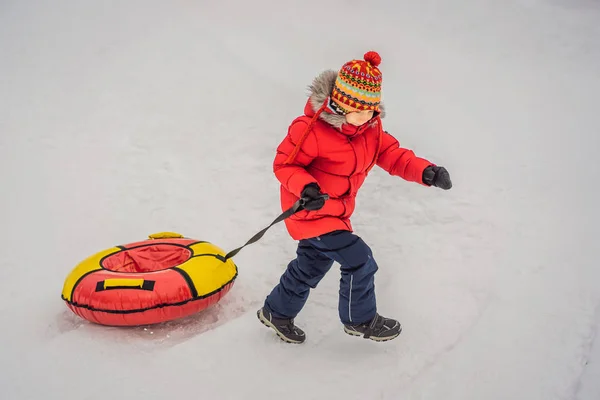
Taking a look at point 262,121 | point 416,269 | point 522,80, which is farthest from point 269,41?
point 416,269

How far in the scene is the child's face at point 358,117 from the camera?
242 centimetres

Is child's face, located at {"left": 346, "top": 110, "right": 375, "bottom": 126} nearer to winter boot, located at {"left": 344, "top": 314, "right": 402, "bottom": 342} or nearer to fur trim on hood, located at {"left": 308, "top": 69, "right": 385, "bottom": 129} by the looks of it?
fur trim on hood, located at {"left": 308, "top": 69, "right": 385, "bottom": 129}

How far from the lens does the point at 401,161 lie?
2.66 m

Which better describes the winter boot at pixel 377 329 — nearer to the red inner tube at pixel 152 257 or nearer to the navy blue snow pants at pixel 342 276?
the navy blue snow pants at pixel 342 276

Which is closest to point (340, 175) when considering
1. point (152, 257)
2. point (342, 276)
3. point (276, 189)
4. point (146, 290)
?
point (342, 276)

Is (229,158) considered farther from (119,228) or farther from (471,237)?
(471,237)

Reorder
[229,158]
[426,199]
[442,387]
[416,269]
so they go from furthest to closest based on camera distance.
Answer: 1. [229,158]
2. [426,199]
3. [416,269]
4. [442,387]

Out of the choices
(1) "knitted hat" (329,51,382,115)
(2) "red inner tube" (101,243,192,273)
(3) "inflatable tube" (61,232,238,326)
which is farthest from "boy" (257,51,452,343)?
(2) "red inner tube" (101,243,192,273)

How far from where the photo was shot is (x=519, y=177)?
3938 millimetres

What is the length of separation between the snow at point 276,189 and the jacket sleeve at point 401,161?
2.52ft

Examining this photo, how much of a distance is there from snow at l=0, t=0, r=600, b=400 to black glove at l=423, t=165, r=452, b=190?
75 centimetres

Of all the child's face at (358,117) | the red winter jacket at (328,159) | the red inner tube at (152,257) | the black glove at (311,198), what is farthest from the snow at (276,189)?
the child's face at (358,117)

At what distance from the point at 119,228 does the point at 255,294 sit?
1250 mm

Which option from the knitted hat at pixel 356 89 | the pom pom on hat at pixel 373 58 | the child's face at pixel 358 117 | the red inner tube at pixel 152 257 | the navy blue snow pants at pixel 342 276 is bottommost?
the red inner tube at pixel 152 257
